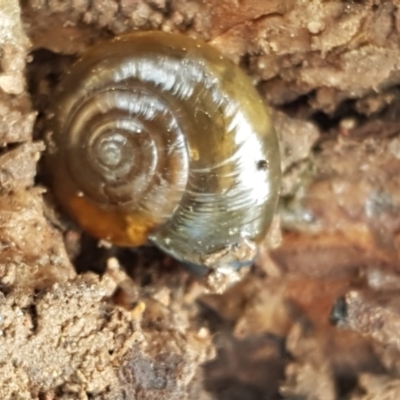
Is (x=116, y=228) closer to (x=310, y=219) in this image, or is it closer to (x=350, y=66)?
(x=310, y=219)

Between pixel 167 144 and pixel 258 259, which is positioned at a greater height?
pixel 167 144

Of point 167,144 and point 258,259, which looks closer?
point 167,144

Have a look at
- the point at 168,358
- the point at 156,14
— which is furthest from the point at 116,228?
the point at 156,14

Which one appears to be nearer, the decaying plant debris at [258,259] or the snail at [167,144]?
the decaying plant debris at [258,259]

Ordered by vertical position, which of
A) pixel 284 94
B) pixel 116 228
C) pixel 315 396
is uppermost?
pixel 284 94
